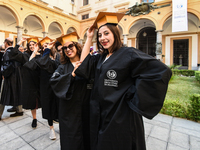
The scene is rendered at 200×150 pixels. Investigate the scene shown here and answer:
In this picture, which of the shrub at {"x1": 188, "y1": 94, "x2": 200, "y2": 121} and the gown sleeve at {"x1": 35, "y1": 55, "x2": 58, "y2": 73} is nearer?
the gown sleeve at {"x1": 35, "y1": 55, "x2": 58, "y2": 73}

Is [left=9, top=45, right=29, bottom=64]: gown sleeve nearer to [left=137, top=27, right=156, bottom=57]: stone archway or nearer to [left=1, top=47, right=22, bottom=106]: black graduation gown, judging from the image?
[left=1, top=47, right=22, bottom=106]: black graduation gown

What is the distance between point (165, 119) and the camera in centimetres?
345

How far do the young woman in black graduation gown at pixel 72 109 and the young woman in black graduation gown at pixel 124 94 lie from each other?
0.33 m

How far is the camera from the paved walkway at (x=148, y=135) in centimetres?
230

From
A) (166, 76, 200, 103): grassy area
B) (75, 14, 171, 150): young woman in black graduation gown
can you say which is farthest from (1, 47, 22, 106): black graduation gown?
(166, 76, 200, 103): grassy area

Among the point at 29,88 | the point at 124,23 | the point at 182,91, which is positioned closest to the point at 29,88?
the point at 29,88

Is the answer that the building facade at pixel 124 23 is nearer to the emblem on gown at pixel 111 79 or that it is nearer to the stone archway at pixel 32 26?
the stone archway at pixel 32 26

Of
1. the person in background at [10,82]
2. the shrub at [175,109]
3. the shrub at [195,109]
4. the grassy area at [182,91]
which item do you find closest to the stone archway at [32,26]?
the person in background at [10,82]

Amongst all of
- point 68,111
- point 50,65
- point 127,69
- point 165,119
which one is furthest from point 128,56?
point 165,119

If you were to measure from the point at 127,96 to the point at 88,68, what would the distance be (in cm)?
61

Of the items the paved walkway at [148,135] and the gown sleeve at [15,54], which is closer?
the paved walkway at [148,135]

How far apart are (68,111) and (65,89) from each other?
12.0 inches

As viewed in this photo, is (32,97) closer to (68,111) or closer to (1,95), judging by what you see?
(1,95)

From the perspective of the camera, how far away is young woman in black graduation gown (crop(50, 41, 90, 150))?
1.52 metres
